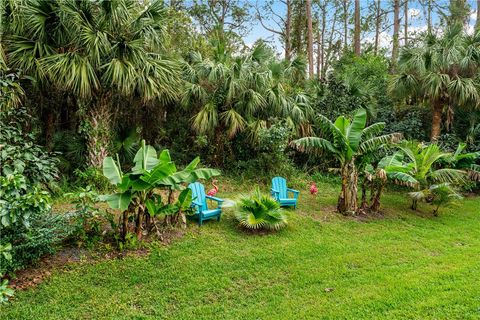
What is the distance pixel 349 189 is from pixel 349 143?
1120mm

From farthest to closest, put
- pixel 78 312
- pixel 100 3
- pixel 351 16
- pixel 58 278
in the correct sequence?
pixel 351 16 → pixel 100 3 → pixel 58 278 → pixel 78 312

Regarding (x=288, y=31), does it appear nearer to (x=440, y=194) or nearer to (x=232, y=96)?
(x=232, y=96)

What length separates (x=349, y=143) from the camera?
739 centimetres

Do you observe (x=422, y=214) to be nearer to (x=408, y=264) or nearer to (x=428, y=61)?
(x=408, y=264)

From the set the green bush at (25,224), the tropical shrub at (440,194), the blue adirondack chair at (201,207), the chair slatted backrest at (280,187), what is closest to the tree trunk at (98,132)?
the blue adirondack chair at (201,207)

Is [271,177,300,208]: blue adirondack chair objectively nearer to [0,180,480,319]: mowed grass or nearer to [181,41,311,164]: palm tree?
[0,180,480,319]: mowed grass

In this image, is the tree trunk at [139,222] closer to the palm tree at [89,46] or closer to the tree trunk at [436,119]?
the palm tree at [89,46]

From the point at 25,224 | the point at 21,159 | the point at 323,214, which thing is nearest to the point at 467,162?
the point at 323,214

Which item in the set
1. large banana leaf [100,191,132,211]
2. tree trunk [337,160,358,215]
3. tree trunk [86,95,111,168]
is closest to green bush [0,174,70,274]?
large banana leaf [100,191,132,211]

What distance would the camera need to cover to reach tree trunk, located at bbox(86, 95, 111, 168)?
7.96 m

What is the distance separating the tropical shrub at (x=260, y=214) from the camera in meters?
6.28

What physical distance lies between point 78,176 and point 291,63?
8895mm

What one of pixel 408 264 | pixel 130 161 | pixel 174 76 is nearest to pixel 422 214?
pixel 408 264

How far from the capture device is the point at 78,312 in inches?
149
